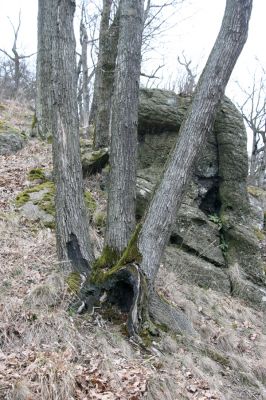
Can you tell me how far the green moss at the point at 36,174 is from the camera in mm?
7938

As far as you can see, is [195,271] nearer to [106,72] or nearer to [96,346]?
[96,346]

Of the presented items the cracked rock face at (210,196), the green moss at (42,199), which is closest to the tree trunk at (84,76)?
the cracked rock face at (210,196)

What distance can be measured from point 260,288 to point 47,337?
170 inches

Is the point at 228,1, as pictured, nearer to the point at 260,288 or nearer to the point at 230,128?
the point at 230,128

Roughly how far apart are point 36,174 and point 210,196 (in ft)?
11.1

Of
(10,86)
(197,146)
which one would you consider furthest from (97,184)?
(10,86)

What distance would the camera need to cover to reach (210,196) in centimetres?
817

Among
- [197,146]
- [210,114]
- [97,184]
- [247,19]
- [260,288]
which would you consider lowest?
[260,288]

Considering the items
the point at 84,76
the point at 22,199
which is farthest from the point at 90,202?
the point at 84,76

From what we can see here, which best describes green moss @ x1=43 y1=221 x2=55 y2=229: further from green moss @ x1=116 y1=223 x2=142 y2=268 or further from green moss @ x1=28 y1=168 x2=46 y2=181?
green moss @ x1=116 y1=223 x2=142 y2=268

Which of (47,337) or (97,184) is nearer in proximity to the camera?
(47,337)

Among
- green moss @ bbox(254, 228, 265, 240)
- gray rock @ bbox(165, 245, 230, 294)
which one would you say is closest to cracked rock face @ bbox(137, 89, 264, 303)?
gray rock @ bbox(165, 245, 230, 294)

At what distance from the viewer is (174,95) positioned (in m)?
8.34

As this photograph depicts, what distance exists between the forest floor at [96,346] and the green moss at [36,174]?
1502mm
